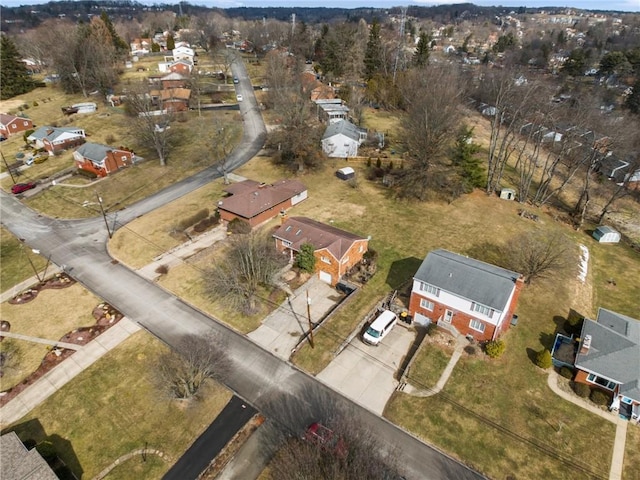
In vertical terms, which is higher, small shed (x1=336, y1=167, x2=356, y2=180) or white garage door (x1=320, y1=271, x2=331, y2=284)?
small shed (x1=336, y1=167, x2=356, y2=180)

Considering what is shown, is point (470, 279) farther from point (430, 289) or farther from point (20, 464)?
point (20, 464)

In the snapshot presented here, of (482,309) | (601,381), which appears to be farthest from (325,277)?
(601,381)

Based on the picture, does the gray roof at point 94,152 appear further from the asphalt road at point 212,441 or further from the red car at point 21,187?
the asphalt road at point 212,441

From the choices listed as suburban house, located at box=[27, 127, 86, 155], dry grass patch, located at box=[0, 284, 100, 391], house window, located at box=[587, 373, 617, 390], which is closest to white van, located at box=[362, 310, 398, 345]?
house window, located at box=[587, 373, 617, 390]

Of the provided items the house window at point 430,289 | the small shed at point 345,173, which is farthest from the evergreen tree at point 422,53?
the house window at point 430,289

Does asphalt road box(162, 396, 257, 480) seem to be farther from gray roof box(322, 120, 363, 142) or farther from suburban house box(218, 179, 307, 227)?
gray roof box(322, 120, 363, 142)

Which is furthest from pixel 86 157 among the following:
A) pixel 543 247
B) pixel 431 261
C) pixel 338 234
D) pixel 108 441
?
pixel 543 247
